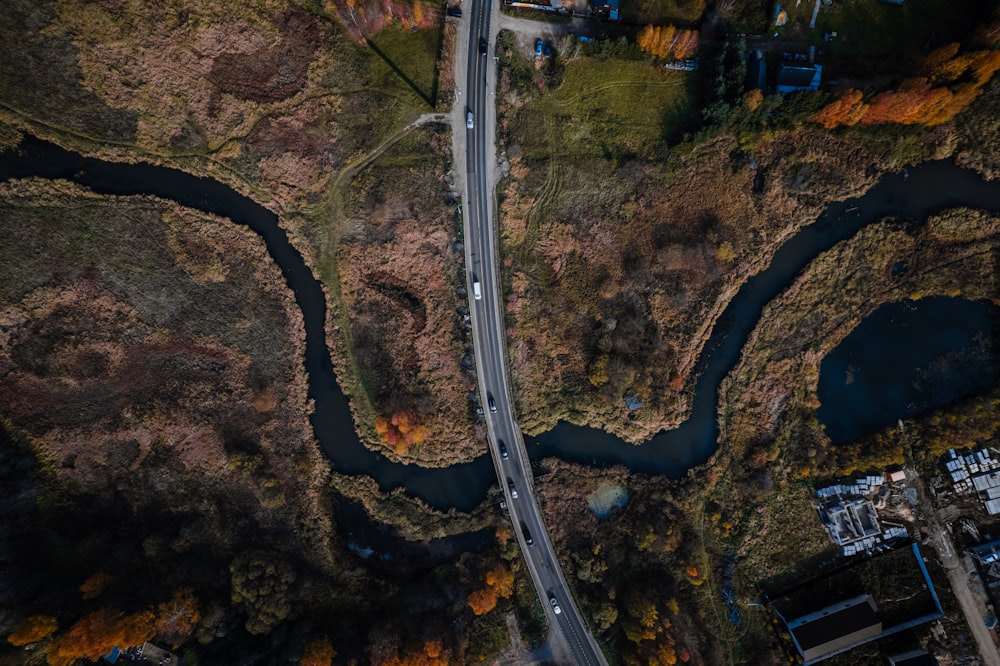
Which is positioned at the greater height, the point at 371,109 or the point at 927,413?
the point at 371,109

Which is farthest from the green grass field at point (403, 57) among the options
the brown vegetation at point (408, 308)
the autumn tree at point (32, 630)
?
the autumn tree at point (32, 630)

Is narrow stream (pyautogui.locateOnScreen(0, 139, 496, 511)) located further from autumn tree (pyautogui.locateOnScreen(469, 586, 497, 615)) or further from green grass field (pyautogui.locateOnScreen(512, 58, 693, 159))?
green grass field (pyautogui.locateOnScreen(512, 58, 693, 159))

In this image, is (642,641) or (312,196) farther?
(312,196)

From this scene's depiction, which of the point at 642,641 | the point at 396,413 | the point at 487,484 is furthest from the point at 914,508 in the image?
the point at 396,413

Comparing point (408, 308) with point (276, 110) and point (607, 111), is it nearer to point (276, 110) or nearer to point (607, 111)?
point (276, 110)

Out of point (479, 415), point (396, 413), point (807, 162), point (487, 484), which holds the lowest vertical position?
point (487, 484)

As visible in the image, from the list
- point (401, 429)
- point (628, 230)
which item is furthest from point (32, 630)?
point (628, 230)

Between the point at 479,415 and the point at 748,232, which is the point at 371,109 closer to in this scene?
the point at 479,415
